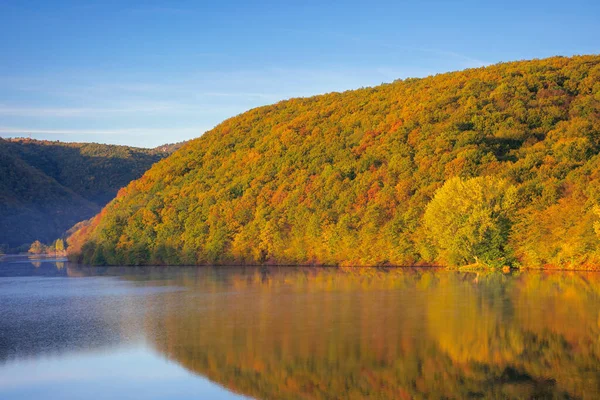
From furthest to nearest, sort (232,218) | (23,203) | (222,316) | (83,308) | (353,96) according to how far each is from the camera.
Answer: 1. (23,203)
2. (353,96)
3. (232,218)
4. (83,308)
5. (222,316)

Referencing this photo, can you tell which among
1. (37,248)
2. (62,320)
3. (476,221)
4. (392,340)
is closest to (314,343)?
(392,340)

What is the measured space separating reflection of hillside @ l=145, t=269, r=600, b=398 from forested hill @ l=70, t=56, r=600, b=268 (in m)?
16.2

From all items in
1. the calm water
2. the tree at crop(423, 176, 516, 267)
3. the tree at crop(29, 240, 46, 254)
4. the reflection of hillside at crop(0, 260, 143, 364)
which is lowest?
the tree at crop(29, 240, 46, 254)

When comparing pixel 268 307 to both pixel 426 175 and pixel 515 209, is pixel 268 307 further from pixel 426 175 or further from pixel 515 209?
pixel 426 175

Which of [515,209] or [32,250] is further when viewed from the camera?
[32,250]

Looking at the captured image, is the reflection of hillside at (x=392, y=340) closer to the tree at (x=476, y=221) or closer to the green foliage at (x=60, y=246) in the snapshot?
the tree at (x=476, y=221)

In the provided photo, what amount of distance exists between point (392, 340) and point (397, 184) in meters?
53.5

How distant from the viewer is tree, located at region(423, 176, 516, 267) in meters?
61.9

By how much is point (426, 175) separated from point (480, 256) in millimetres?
16944

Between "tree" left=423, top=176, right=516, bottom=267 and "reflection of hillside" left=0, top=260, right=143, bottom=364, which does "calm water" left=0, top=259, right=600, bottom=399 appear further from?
"tree" left=423, top=176, right=516, bottom=267

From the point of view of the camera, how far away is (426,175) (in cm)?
7825

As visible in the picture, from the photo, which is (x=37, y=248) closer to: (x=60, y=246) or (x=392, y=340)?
(x=60, y=246)

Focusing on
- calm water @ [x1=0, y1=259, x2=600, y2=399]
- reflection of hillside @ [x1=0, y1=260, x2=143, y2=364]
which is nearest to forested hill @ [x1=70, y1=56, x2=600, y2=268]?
calm water @ [x1=0, y1=259, x2=600, y2=399]

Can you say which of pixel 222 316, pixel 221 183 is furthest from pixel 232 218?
pixel 222 316
